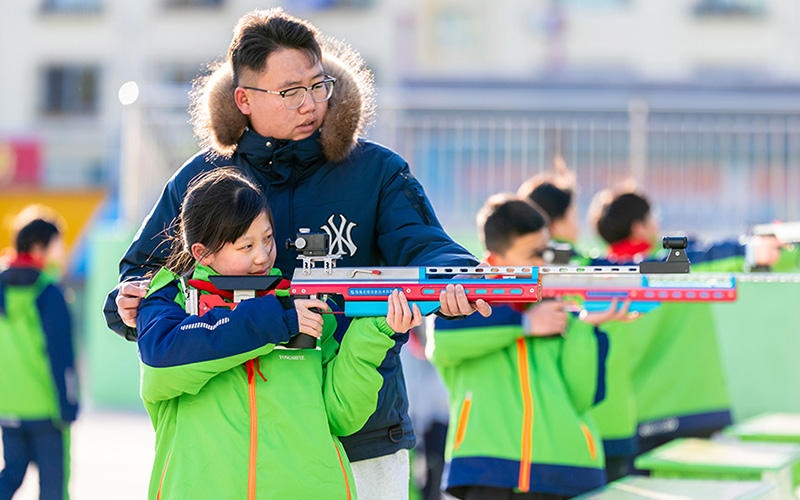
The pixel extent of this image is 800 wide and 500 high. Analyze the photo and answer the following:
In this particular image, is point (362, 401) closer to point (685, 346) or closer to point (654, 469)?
point (654, 469)

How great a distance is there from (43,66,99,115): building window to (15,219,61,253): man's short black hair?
2296cm

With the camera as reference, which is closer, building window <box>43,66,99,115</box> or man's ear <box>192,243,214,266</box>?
man's ear <box>192,243,214,266</box>

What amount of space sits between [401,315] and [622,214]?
359 centimetres

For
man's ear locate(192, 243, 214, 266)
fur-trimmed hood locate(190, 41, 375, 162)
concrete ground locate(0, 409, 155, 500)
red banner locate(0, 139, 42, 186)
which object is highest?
red banner locate(0, 139, 42, 186)

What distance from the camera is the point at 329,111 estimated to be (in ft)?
11.1

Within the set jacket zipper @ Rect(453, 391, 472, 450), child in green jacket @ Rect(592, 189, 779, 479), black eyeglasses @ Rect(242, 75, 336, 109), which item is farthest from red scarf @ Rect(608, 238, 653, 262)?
black eyeglasses @ Rect(242, 75, 336, 109)

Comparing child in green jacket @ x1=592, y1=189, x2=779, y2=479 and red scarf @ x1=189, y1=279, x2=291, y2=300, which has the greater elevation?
red scarf @ x1=189, y1=279, x2=291, y2=300

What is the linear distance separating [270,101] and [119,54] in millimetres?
26440

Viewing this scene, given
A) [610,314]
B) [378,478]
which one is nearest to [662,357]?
[610,314]

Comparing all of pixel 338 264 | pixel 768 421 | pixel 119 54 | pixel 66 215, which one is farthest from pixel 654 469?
pixel 119 54

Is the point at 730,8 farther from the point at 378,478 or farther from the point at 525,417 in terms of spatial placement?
the point at 378,478

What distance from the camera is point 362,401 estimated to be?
119 inches

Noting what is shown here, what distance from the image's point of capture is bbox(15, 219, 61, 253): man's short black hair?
21.4ft

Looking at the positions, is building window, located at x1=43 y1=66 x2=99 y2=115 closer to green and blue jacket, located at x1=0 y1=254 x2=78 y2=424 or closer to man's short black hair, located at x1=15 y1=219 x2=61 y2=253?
man's short black hair, located at x1=15 y1=219 x2=61 y2=253
